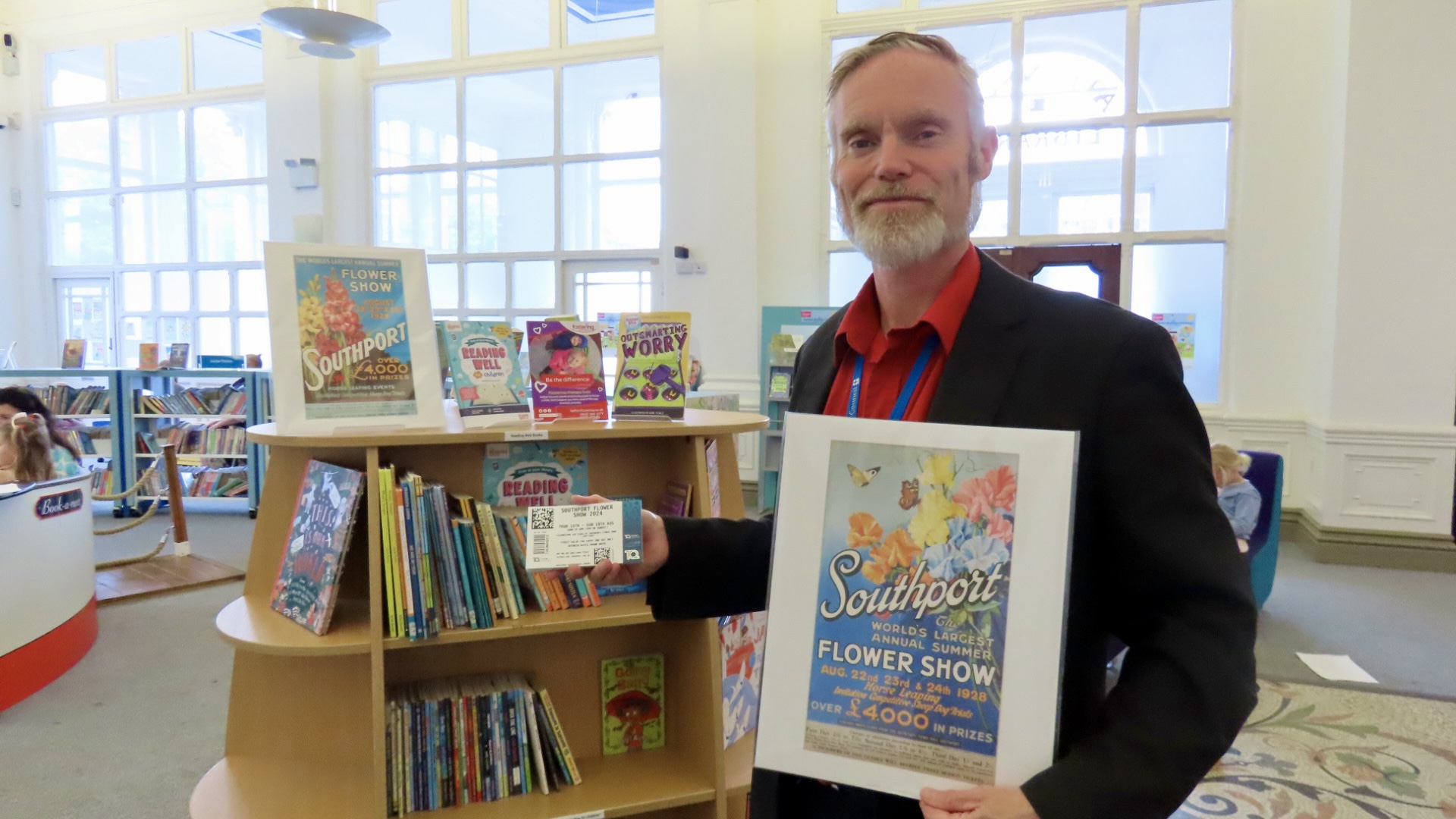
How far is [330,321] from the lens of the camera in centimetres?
187

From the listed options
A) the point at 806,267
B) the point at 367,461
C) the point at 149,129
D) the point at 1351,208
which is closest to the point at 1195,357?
the point at 1351,208

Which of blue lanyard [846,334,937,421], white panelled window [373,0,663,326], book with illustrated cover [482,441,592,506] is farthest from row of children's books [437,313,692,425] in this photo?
white panelled window [373,0,663,326]

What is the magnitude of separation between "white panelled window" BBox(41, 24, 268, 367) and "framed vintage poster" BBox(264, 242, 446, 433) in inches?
339

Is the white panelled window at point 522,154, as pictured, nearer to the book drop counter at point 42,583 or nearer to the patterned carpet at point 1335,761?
the book drop counter at point 42,583

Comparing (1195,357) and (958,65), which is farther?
(1195,357)

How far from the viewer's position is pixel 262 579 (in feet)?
7.09

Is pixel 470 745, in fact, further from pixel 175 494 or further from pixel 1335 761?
pixel 175 494

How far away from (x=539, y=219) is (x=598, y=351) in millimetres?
6711

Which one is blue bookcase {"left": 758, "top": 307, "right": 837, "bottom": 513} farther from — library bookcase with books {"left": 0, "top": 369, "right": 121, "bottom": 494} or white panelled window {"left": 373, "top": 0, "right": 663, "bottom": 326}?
library bookcase with books {"left": 0, "top": 369, "right": 121, "bottom": 494}

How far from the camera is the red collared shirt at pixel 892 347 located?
3.50 ft

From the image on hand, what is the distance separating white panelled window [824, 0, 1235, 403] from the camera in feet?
21.7

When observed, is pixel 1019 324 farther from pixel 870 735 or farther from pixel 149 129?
pixel 149 129

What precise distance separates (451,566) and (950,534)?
140cm

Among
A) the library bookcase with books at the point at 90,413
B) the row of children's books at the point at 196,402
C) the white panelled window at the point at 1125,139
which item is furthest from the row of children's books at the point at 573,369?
the library bookcase with books at the point at 90,413
